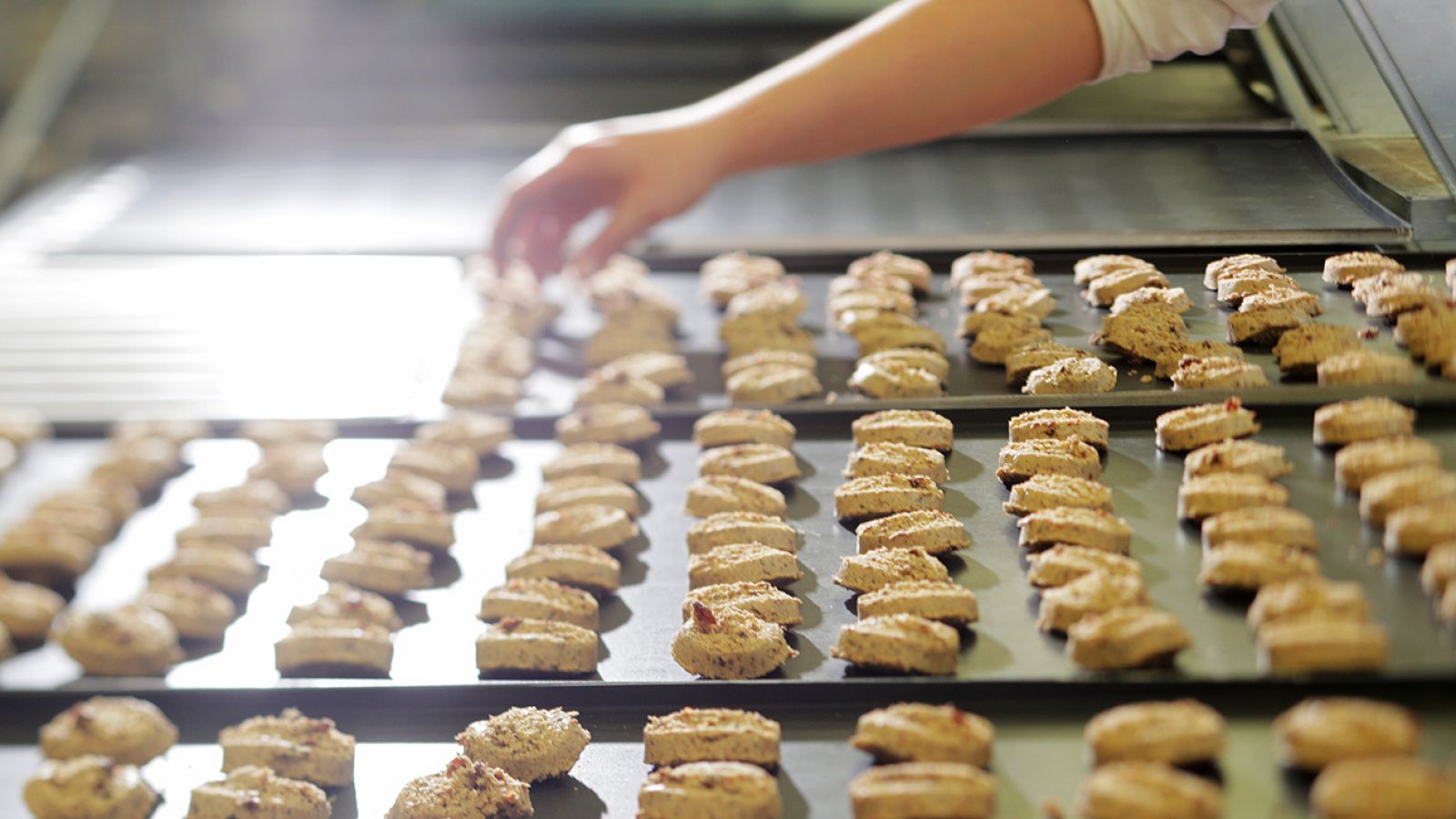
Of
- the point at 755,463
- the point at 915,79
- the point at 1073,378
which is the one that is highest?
the point at 915,79

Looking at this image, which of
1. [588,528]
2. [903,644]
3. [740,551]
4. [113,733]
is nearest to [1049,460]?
[903,644]

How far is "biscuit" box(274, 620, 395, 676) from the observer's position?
4.87 ft

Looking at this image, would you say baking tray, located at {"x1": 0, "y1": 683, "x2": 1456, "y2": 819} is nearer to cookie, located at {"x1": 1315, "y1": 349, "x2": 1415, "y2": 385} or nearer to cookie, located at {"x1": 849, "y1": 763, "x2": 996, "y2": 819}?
cookie, located at {"x1": 849, "y1": 763, "x2": 996, "y2": 819}

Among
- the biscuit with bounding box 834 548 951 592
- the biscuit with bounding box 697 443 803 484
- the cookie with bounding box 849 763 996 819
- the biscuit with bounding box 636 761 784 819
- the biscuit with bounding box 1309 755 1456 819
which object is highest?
the biscuit with bounding box 697 443 803 484

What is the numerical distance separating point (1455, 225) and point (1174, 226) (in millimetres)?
279

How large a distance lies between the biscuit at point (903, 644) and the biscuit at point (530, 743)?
0.87 ft

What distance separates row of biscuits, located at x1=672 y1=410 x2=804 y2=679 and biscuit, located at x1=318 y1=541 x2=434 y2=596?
13.0 inches

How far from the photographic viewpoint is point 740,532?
1.53 metres

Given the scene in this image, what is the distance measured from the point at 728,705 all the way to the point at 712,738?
0.35 ft

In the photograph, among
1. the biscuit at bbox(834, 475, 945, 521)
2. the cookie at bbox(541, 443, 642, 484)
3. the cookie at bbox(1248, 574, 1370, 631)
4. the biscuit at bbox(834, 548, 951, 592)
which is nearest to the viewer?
the cookie at bbox(1248, 574, 1370, 631)

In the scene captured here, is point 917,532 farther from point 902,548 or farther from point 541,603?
point 541,603

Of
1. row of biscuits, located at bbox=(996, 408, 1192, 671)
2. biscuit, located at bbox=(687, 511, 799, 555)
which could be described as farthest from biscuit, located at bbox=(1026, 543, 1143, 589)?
biscuit, located at bbox=(687, 511, 799, 555)

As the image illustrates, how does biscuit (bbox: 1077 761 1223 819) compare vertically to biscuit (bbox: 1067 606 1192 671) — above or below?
below

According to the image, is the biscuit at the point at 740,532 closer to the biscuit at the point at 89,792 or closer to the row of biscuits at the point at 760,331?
the row of biscuits at the point at 760,331
